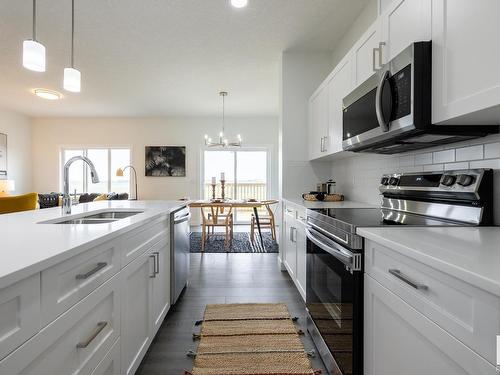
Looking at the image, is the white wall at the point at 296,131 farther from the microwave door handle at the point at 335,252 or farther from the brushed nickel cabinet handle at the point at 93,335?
the brushed nickel cabinet handle at the point at 93,335

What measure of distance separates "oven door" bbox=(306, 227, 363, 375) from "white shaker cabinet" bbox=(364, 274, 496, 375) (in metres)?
0.04

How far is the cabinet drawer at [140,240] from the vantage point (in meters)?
1.25

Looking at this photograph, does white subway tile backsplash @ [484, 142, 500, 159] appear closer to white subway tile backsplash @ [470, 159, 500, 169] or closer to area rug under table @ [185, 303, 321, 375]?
white subway tile backsplash @ [470, 159, 500, 169]

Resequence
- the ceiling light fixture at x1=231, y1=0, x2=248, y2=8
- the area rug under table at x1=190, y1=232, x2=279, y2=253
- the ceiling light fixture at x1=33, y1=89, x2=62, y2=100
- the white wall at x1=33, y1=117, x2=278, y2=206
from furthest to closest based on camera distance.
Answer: the white wall at x1=33, y1=117, x2=278, y2=206 < the ceiling light fixture at x1=33, y1=89, x2=62, y2=100 < the area rug under table at x1=190, y1=232, x2=279, y2=253 < the ceiling light fixture at x1=231, y1=0, x2=248, y2=8

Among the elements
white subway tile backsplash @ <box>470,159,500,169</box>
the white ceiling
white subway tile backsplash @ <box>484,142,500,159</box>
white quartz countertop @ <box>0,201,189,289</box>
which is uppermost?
the white ceiling

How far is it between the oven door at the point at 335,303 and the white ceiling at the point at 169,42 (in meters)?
2.16

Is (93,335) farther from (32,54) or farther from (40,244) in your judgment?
(32,54)

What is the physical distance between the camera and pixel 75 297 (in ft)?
2.78

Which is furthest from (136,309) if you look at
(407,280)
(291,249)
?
(291,249)

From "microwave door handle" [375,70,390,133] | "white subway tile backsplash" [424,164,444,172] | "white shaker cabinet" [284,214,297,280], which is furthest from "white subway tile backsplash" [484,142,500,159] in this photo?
"white shaker cabinet" [284,214,297,280]

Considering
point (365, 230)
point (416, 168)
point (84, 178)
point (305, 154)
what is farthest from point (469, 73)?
point (84, 178)

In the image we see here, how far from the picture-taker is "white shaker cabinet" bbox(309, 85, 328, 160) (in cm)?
259

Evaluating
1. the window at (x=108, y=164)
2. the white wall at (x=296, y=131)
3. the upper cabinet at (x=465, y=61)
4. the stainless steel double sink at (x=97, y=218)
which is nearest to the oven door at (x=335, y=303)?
the upper cabinet at (x=465, y=61)

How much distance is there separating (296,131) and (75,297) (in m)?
2.80
